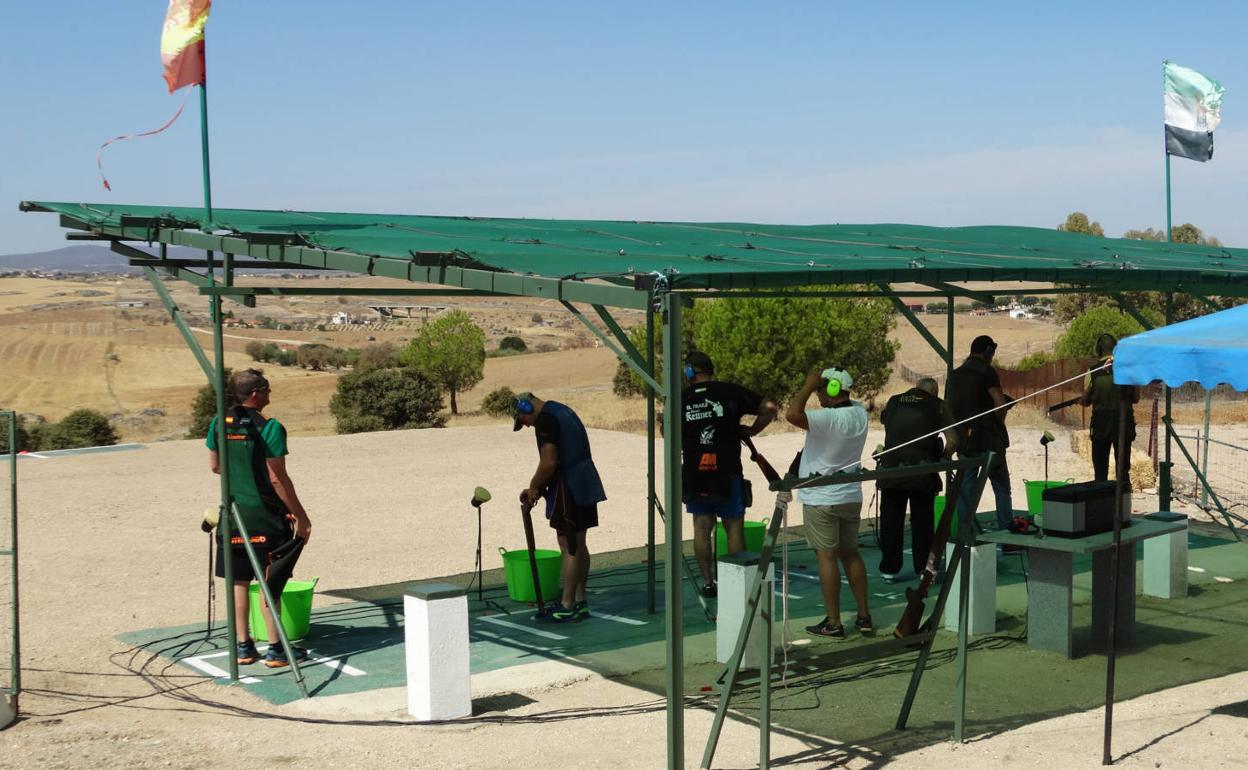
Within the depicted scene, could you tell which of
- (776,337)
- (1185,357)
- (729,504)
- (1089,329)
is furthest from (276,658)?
(1089,329)

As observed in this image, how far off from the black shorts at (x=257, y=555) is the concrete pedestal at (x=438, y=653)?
1.39 meters

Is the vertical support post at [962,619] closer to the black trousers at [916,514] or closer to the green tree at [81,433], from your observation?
the black trousers at [916,514]

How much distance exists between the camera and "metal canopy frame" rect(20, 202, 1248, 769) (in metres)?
5.87

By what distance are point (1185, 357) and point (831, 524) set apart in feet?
8.67

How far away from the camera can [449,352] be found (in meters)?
41.6

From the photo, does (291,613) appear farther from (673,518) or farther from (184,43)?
(673,518)

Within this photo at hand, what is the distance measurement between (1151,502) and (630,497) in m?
6.20

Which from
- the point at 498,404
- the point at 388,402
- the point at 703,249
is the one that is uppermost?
the point at 703,249

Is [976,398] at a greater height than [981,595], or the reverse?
[976,398]

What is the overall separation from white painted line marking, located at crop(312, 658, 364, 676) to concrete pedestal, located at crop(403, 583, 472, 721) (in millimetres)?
1153

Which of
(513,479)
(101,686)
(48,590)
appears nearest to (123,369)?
(513,479)

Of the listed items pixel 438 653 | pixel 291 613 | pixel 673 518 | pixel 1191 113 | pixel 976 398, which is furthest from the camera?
pixel 1191 113

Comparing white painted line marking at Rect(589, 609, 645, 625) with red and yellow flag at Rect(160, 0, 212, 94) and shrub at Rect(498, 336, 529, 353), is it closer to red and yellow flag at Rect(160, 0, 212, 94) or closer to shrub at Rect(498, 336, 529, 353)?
red and yellow flag at Rect(160, 0, 212, 94)

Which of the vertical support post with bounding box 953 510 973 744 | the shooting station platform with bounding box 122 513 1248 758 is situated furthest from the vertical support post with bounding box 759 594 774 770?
the vertical support post with bounding box 953 510 973 744
